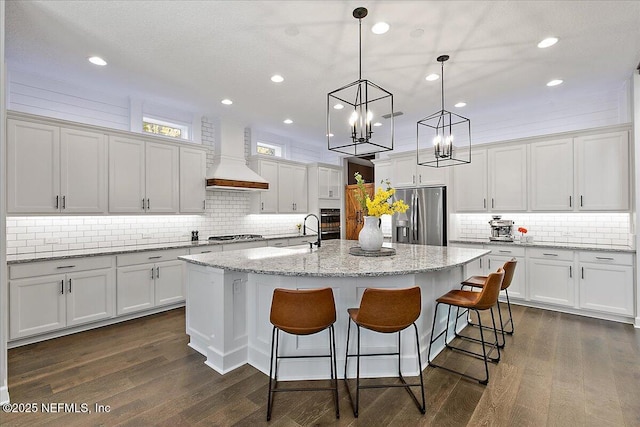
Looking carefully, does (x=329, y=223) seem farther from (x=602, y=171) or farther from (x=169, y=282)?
(x=602, y=171)

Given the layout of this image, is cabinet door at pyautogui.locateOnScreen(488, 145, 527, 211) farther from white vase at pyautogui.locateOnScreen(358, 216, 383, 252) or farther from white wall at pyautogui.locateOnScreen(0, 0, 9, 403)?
white wall at pyautogui.locateOnScreen(0, 0, 9, 403)

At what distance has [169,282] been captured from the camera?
4.50 m

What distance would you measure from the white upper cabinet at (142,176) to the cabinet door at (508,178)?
17.1 feet

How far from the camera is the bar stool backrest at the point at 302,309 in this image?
216 cm

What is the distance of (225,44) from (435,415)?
3.76m

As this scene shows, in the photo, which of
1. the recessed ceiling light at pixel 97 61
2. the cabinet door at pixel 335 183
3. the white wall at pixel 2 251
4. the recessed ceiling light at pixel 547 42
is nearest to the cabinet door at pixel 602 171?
the recessed ceiling light at pixel 547 42

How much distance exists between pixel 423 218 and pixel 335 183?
263 centimetres

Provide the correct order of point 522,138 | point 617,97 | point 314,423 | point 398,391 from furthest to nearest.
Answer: point 522,138
point 617,97
point 398,391
point 314,423

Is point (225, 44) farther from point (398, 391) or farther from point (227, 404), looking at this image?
point (398, 391)

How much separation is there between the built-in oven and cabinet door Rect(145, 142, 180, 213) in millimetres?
3297

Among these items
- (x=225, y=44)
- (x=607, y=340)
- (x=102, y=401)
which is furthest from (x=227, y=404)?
(x=607, y=340)

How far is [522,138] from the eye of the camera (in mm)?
4953

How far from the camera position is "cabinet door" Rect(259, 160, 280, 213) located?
6309 millimetres

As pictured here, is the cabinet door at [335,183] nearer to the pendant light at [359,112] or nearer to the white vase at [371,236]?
the pendant light at [359,112]
